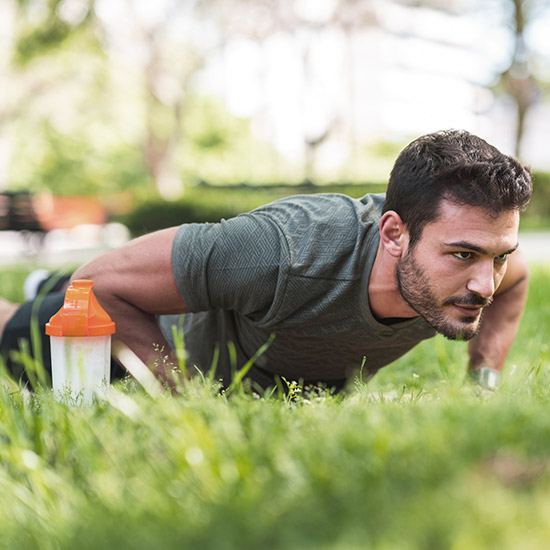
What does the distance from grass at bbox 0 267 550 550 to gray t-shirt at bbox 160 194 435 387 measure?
98 cm

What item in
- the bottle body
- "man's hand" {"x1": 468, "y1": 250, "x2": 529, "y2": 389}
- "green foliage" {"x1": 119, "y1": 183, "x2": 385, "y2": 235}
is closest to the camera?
the bottle body

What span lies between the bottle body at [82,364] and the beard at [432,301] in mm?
1113

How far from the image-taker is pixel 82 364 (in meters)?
2.18

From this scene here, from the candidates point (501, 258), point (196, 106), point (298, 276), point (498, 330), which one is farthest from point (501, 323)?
point (196, 106)

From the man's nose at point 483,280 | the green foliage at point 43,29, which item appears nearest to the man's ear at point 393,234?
the man's nose at point 483,280

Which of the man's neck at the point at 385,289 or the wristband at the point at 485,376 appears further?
the wristband at the point at 485,376

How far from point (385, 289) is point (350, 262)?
173mm

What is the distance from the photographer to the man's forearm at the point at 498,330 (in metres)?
3.41

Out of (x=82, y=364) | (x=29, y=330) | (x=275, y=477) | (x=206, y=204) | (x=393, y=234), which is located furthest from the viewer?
(x=206, y=204)

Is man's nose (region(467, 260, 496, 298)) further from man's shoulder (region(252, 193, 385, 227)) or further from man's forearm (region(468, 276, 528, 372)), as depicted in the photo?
man's forearm (region(468, 276, 528, 372))

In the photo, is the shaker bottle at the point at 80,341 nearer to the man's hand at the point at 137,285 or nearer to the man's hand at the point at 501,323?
the man's hand at the point at 137,285

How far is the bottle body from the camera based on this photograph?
7.14 ft

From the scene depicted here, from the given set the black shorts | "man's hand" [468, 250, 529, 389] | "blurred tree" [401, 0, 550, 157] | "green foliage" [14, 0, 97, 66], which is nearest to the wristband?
"man's hand" [468, 250, 529, 389]

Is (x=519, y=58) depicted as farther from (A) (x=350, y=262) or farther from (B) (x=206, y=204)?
(A) (x=350, y=262)
